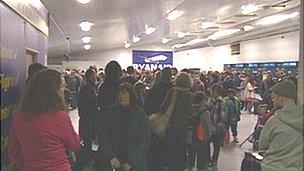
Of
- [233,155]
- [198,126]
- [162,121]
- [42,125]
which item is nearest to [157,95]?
[162,121]

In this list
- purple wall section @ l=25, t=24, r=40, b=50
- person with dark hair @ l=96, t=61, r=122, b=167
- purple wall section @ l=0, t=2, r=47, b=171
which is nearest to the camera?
purple wall section @ l=0, t=2, r=47, b=171

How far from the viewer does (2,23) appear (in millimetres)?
3586

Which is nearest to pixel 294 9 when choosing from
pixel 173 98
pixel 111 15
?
pixel 111 15

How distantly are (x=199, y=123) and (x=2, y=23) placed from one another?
12.5ft

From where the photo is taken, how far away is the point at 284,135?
3.38 metres

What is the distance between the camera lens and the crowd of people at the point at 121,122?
3217 millimetres

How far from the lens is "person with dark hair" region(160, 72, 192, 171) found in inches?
234

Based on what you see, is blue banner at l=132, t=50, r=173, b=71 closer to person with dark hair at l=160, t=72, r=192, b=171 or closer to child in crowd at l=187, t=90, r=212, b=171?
child in crowd at l=187, t=90, r=212, b=171

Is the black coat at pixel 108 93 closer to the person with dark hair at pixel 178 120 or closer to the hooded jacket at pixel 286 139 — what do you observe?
the person with dark hair at pixel 178 120

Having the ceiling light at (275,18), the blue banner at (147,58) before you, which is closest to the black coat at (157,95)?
the ceiling light at (275,18)

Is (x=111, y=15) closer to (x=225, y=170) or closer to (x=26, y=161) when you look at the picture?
(x=225, y=170)

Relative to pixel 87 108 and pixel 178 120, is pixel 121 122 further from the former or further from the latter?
pixel 87 108

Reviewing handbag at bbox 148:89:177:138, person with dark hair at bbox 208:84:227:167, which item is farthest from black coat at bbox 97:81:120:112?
person with dark hair at bbox 208:84:227:167

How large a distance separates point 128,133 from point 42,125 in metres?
1.55
